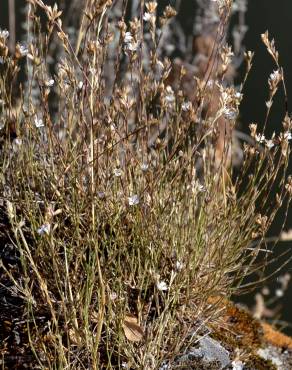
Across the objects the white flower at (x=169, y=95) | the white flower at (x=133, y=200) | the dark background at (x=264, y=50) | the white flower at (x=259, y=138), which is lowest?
the dark background at (x=264, y=50)

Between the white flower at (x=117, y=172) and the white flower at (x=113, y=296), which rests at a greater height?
the white flower at (x=117, y=172)

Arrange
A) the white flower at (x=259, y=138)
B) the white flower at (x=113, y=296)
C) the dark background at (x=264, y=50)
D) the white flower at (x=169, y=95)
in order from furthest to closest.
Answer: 1. the dark background at (x=264, y=50)
2. the white flower at (x=169, y=95)
3. the white flower at (x=259, y=138)
4. the white flower at (x=113, y=296)

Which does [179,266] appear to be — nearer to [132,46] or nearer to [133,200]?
[133,200]

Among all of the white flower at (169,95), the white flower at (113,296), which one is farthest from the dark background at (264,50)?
the white flower at (113,296)

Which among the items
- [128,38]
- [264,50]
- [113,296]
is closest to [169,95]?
[128,38]

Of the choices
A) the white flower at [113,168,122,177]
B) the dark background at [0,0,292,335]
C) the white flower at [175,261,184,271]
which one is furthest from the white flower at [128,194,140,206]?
the dark background at [0,0,292,335]

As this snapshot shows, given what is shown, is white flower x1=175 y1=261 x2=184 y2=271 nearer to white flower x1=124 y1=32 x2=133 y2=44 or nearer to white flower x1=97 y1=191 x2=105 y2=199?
white flower x1=97 y1=191 x2=105 y2=199

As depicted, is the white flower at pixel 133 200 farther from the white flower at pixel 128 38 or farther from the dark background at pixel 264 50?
the dark background at pixel 264 50

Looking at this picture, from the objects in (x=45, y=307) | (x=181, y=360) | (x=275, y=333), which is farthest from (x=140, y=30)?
(x=275, y=333)

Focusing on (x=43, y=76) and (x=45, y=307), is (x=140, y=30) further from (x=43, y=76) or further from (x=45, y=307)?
(x=45, y=307)
